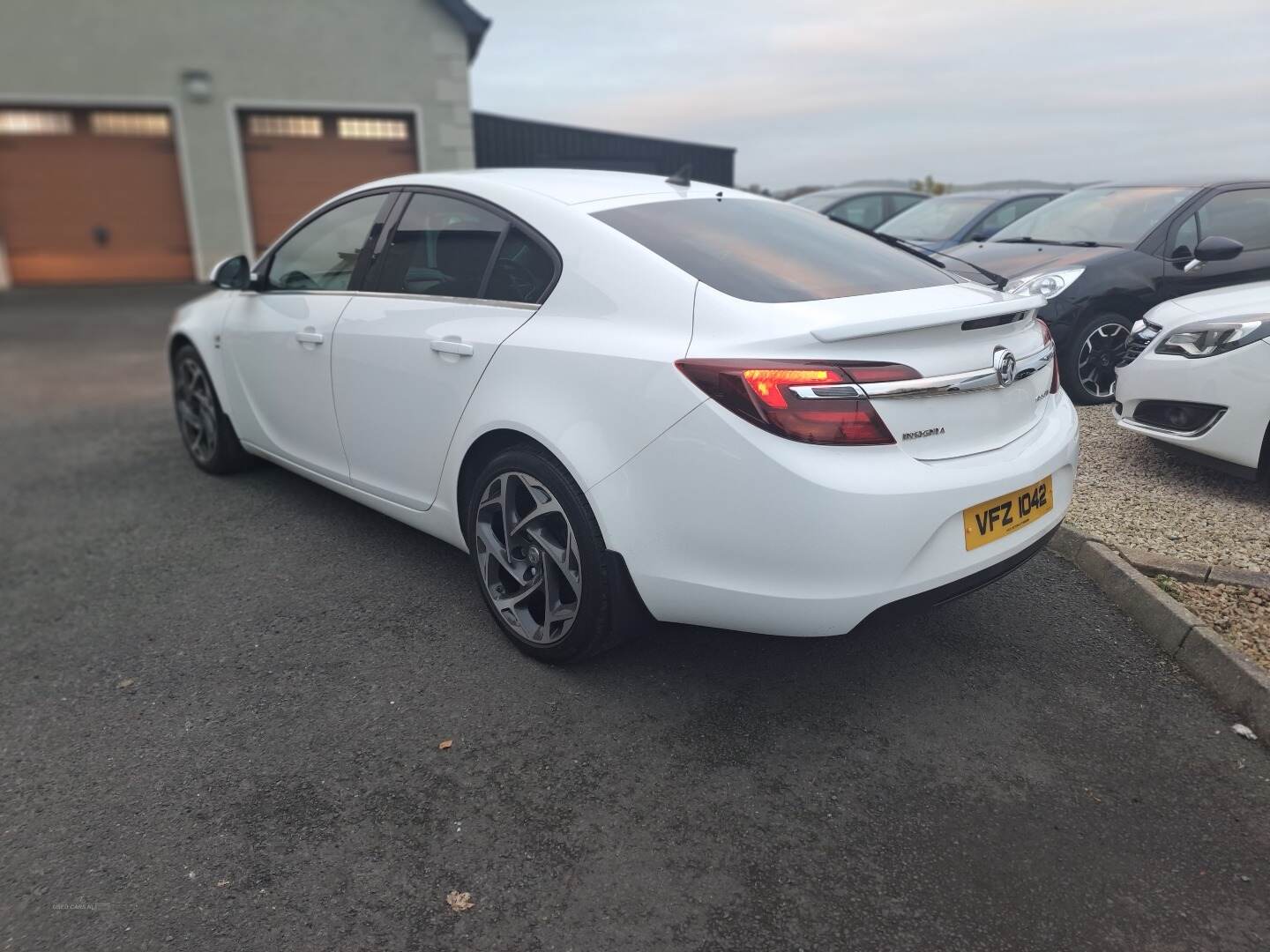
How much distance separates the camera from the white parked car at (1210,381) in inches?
154

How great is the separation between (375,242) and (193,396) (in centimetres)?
206

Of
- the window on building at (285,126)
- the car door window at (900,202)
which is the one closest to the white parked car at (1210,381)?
the car door window at (900,202)

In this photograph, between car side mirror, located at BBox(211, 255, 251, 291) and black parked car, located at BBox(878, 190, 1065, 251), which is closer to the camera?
car side mirror, located at BBox(211, 255, 251, 291)

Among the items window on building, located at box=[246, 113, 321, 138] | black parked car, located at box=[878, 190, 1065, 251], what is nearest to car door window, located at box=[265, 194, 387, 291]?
black parked car, located at box=[878, 190, 1065, 251]

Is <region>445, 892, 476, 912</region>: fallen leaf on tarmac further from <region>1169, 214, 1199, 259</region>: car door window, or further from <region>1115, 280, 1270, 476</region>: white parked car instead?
<region>1169, 214, 1199, 259</region>: car door window

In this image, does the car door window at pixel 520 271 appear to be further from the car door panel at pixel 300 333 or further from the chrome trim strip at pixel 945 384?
the chrome trim strip at pixel 945 384

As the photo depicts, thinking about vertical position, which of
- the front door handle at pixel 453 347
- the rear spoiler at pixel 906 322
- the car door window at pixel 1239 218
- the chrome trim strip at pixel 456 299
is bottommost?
the front door handle at pixel 453 347

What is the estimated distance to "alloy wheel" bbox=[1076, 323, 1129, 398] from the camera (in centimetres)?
562

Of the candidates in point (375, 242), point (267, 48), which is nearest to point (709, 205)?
point (375, 242)

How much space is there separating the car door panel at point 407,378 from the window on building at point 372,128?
45.0 feet

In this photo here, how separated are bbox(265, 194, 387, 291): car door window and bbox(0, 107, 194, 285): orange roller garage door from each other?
521 inches

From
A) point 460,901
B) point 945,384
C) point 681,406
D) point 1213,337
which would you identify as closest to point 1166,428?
point 1213,337

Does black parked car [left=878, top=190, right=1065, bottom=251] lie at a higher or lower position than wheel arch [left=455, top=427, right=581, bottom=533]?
higher

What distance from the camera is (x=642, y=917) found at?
1898mm
